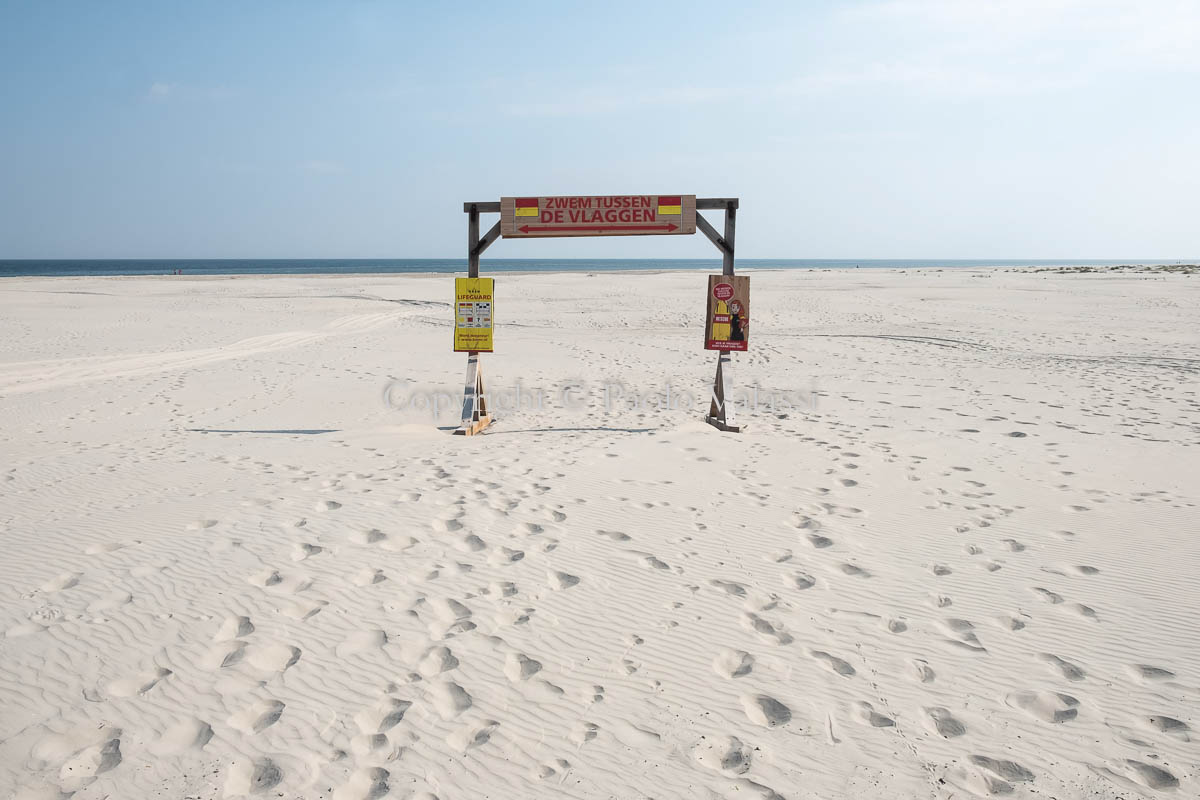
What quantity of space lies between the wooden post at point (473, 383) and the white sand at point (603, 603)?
34 cm

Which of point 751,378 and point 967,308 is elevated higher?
point 967,308

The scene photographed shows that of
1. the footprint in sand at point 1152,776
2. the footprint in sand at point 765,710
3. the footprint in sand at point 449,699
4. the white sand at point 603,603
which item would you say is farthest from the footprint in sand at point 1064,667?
the footprint in sand at point 449,699

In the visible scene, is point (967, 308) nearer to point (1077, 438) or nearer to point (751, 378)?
point (751, 378)

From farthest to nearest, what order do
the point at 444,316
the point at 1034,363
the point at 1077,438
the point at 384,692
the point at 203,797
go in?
the point at 444,316
the point at 1034,363
the point at 1077,438
the point at 384,692
the point at 203,797

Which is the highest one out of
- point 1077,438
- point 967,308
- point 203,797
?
point 967,308

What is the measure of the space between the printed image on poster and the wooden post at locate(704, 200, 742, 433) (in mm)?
132

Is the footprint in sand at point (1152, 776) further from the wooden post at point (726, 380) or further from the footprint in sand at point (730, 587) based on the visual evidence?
the wooden post at point (726, 380)

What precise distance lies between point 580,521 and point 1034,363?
11.6 meters

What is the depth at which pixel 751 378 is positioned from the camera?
12.0 meters

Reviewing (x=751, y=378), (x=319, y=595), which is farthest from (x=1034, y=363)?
(x=319, y=595)

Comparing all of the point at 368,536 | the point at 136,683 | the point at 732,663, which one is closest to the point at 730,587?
the point at 732,663

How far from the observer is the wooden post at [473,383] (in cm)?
802

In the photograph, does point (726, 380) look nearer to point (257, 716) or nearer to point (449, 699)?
point (449, 699)

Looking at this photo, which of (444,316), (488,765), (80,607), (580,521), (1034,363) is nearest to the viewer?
(488,765)
